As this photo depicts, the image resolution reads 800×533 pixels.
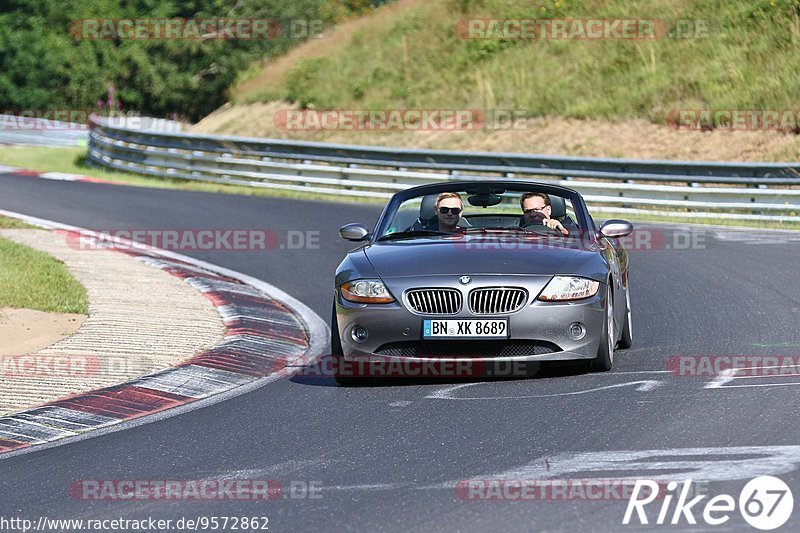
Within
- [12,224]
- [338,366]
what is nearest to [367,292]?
[338,366]

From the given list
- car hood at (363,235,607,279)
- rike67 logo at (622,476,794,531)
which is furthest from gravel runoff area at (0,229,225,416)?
rike67 logo at (622,476,794,531)

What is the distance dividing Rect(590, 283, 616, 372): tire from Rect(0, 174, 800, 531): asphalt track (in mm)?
105

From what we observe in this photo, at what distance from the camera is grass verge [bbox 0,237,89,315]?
479 inches

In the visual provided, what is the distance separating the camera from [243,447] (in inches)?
281

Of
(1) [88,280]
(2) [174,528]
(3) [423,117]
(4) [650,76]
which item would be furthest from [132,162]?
(2) [174,528]

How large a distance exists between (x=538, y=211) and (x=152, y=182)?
19.9 m

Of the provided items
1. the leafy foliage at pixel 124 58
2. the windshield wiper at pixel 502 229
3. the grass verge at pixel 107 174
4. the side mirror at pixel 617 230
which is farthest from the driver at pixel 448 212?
the leafy foliage at pixel 124 58

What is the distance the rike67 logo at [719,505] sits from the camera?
5184 mm

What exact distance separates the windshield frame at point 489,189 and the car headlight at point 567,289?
127 cm

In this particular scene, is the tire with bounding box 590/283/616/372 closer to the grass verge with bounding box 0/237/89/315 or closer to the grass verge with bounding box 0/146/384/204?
the grass verge with bounding box 0/237/89/315

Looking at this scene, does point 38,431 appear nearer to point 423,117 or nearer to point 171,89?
point 423,117

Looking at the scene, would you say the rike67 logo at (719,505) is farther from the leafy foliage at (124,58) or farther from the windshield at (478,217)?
the leafy foliage at (124,58)

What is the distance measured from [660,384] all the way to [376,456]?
2469 mm

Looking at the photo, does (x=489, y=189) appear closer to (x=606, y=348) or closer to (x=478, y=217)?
(x=478, y=217)
